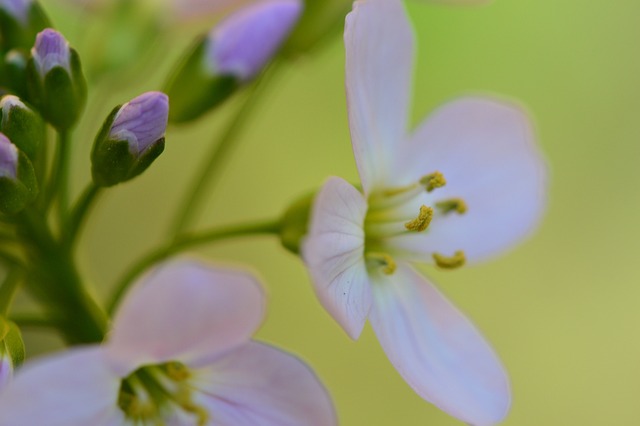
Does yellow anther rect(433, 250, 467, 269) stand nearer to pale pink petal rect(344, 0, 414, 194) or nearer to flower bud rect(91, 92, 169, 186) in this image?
pale pink petal rect(344, 0, 414, 194)

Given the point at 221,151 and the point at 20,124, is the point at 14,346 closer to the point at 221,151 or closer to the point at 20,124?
the point at 20,124

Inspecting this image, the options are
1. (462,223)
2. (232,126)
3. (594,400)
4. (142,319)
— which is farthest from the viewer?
(594,400)

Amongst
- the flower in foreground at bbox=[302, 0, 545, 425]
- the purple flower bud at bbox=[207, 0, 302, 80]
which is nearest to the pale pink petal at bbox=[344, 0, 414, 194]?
the flower in foreground at bbox=[302, 0, 545, 425]

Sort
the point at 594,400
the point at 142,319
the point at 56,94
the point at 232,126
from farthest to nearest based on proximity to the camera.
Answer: the point at 594,400
the point at 232,126
the point at 56,94
the point at 142,319

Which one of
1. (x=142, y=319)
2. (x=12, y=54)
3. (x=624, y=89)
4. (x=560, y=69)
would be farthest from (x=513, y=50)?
(x=142, y=319)

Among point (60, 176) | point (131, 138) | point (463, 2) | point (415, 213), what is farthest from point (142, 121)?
point (463, 2)

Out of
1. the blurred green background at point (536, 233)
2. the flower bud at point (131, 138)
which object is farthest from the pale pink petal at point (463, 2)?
the blurred green background at point (536, 233)

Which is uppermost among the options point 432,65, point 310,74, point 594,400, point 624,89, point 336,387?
point 624,89

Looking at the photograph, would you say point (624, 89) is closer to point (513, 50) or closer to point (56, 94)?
point (513, 50)
